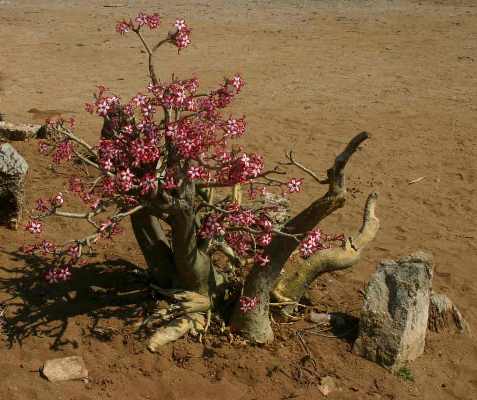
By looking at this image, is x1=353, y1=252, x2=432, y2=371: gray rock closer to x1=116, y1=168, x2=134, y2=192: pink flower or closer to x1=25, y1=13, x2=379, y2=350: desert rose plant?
x1=25, y1=13, x2=379, y2=350: desert rose plant

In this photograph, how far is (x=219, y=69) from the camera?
14258 millimetres

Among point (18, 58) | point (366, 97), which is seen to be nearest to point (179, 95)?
point (366, 97)

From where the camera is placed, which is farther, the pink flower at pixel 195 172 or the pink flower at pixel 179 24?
the pink flower at pixel 179 24

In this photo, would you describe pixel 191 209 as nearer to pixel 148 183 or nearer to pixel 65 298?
pixel 148 183

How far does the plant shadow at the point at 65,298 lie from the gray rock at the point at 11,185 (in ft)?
2.08

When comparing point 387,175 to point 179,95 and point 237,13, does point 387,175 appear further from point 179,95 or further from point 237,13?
point 237,13

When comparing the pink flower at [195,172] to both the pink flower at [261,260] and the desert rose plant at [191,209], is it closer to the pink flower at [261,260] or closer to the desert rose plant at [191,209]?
the desert rose plant at [191,209]

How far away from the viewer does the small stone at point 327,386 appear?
5297 mm

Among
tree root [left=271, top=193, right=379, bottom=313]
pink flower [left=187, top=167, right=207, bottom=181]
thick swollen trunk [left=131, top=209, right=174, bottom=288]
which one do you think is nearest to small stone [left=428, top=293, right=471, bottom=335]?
tree root [left=271, top=193, right=379, bottom=313]

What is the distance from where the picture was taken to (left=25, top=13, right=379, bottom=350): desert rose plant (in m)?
4.72

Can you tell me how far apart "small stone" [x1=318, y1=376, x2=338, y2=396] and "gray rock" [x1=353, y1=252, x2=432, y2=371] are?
18.1 inches

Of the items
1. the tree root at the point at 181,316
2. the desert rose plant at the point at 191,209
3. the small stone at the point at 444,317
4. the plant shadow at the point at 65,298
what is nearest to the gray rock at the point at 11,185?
the plant shadow at the point at 65,298

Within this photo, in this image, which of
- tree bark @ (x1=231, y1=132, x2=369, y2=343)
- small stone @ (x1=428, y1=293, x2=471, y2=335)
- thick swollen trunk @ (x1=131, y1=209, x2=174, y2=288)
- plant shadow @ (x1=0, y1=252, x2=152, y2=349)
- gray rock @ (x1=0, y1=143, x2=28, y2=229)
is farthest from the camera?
gray rock @ (x1=0, y1=143, x2=28, y2=229)

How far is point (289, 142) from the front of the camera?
10.7 meters
